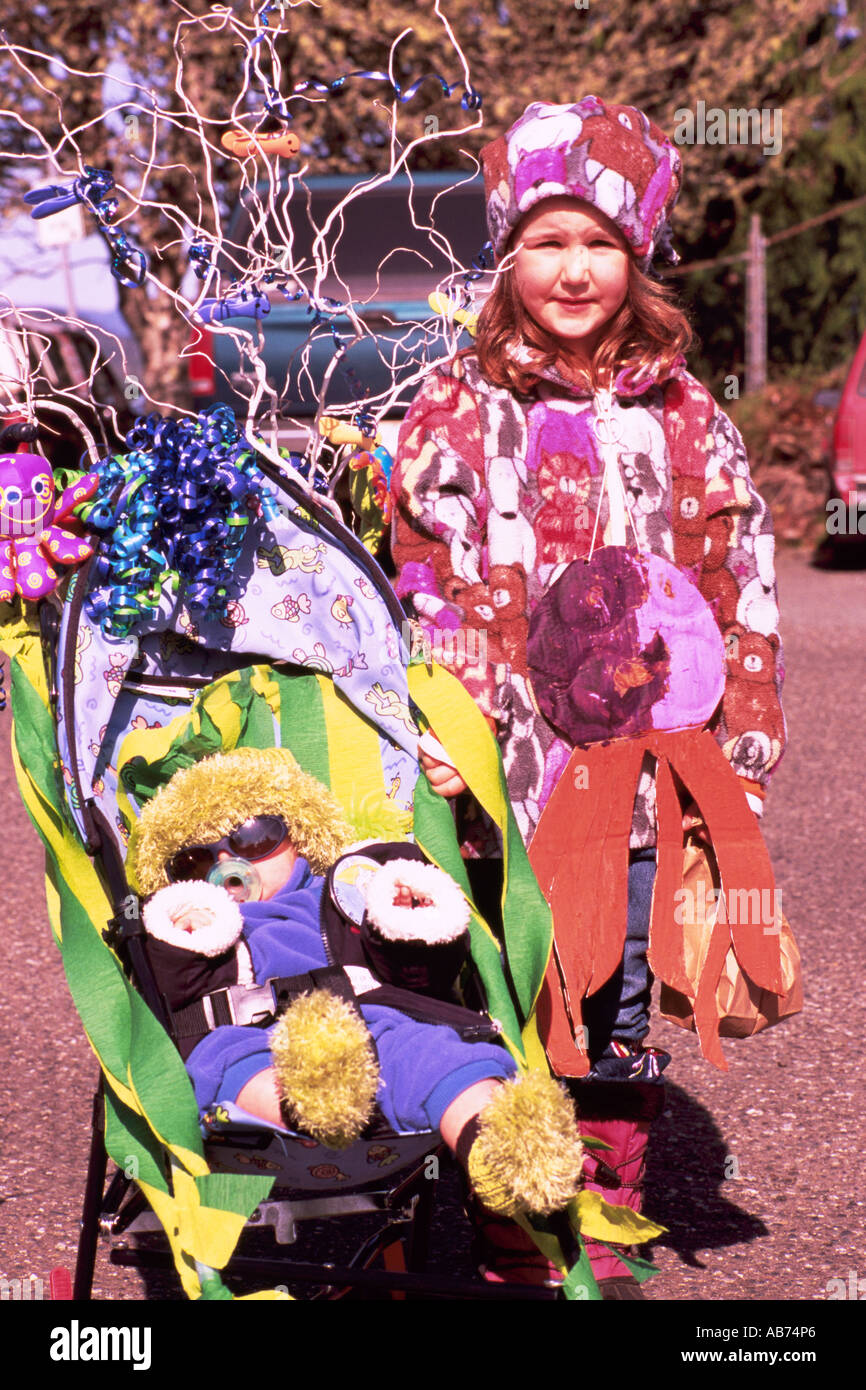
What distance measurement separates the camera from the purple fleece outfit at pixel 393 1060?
7.35 feet

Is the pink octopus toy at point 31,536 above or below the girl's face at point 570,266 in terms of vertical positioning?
below

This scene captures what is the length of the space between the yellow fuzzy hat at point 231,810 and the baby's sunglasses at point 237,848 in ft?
0.05

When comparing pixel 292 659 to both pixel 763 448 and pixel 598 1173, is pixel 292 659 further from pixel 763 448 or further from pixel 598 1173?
pixel 763 448

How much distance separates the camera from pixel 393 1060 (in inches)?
89.7

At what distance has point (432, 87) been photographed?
16062mm

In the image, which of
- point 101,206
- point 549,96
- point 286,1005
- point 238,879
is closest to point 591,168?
point 101,206

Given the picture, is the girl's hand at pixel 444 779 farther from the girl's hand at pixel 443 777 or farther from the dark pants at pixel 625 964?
the dark pants at pixel 625 964

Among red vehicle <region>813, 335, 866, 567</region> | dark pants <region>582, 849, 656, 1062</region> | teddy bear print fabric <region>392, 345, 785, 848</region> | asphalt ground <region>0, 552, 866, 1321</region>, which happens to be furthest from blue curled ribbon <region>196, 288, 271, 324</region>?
red vehicle <region>813, 335, 866, 567</region>

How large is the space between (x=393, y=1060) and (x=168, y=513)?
937 mm

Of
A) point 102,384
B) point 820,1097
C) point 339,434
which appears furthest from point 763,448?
point 339,434

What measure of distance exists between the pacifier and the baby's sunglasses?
0.02 m

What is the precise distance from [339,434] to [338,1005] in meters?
1.04

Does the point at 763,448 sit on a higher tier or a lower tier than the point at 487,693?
higher

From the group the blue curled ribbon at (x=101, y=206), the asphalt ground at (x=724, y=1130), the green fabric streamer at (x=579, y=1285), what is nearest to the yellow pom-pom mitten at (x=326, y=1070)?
the green fabric streamer at (x=579, y=1285)
